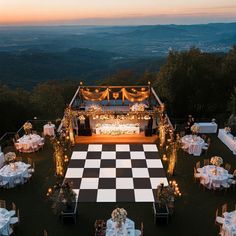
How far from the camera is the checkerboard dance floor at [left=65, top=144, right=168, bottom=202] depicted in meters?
12.6

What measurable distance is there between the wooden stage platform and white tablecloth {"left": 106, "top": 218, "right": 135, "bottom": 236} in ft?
27.0

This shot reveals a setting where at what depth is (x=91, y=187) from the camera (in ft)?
43.2

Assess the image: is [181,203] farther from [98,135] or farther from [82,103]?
[82,103]

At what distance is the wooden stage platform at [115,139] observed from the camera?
1786 cm

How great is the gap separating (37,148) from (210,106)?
18.3 m

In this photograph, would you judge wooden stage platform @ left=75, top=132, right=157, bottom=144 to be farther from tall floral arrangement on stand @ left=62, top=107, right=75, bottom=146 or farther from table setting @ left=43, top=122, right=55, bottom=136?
table setting @ left=43, top=122, right=55, bottom=136

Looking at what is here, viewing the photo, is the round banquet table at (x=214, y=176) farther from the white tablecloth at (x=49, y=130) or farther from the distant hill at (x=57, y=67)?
the distant hill at (x=57, y=67)

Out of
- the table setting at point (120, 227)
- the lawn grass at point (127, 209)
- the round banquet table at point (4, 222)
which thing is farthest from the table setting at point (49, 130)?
the table setting at point (120, 227)

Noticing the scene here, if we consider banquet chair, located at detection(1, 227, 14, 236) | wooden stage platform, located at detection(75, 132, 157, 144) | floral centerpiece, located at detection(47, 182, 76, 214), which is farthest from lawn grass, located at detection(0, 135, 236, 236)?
wooden stage platform, located at detection(75, 132, 157, 144)

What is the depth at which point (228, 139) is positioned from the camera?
695 inches

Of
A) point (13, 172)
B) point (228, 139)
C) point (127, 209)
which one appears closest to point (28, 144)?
point (13, 172)

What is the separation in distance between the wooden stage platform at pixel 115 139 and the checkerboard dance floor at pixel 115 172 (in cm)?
54

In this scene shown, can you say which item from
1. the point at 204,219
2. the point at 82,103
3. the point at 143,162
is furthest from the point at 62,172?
the point at 82,103

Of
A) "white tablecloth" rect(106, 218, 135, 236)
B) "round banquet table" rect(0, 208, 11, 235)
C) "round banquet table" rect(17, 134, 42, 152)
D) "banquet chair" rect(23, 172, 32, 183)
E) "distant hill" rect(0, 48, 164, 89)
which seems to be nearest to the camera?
"white tablecloth" rect(106, 218, 135, 236)
